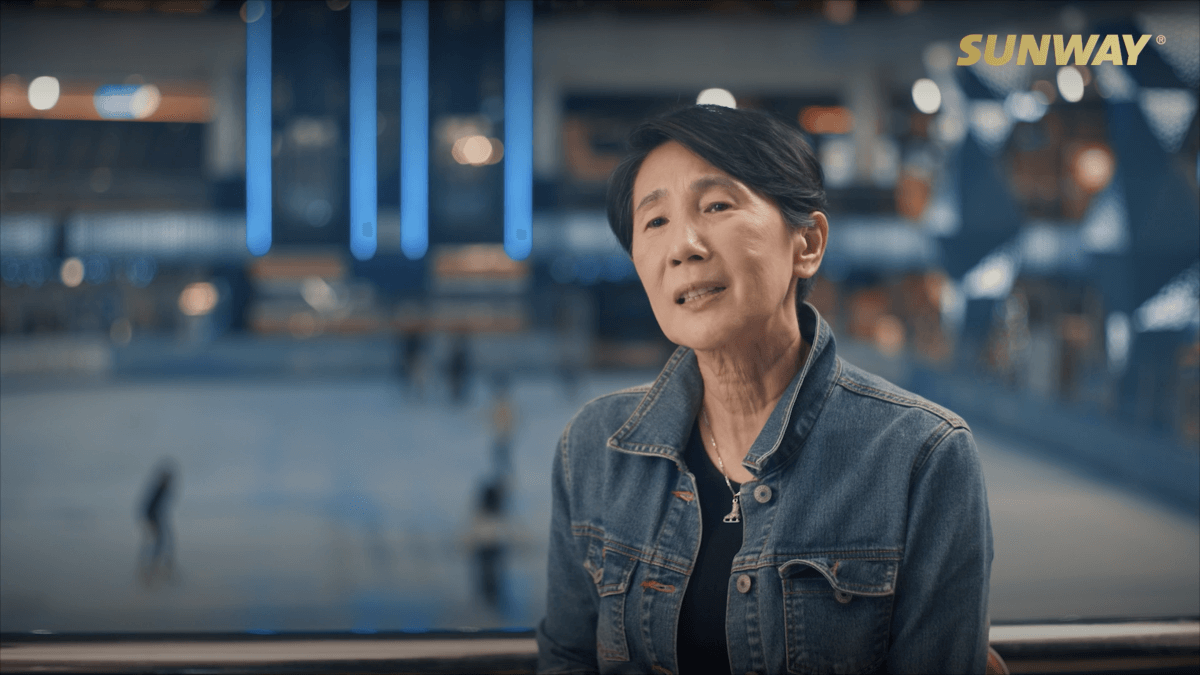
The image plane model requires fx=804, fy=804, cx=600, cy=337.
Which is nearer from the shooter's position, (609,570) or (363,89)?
(609,570)

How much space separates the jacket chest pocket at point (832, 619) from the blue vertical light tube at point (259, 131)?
5278mm

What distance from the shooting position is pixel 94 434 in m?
11.5

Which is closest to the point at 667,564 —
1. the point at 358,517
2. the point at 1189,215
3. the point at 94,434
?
the point at 1189,215

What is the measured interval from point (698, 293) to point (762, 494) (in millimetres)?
300

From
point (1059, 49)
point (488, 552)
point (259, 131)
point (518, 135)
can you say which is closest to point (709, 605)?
point (1059, 49)

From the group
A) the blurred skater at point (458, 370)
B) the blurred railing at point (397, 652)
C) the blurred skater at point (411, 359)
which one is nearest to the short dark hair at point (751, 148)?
the blurred railing at point (397, 652)

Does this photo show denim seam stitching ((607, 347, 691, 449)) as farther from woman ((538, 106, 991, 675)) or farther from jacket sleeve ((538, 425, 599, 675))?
jacket sleeve ((538, 425, 599, 675))

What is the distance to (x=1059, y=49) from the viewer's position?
1.71 metres

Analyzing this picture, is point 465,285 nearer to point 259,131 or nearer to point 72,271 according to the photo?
point 259,131

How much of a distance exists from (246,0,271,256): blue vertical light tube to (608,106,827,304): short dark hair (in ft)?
16.4

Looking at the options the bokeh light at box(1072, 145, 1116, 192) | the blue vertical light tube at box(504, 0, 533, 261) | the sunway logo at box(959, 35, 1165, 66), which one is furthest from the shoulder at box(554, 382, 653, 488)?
the bokeh light at box(1072, 145, 1116, 192)

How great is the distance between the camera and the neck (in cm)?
119

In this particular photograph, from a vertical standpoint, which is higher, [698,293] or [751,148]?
[751,148]

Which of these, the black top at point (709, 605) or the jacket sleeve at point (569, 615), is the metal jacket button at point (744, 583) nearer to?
the black top at point (709, 605)
